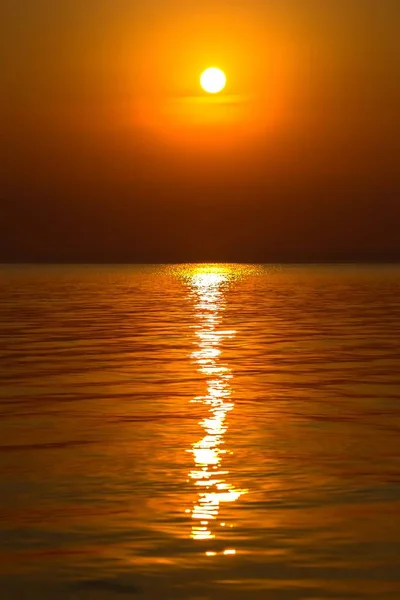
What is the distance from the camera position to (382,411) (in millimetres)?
19438

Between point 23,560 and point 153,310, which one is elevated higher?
point 23,560

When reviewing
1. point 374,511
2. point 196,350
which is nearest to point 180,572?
point 374,511

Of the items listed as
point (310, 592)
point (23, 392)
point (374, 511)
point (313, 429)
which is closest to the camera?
point (310, 592)

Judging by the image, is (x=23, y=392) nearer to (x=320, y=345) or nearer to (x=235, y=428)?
(x=235, y=428)

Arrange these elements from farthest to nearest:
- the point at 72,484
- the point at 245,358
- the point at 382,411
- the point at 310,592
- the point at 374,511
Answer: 1. the point at 245,358
2. the point at 382,411
3. the point at 72,484
4. the point at 374,511
5. the point at 310,592

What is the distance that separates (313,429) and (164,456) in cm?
331

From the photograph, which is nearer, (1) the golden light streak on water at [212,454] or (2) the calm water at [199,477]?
(2) the calm water at [199,477]

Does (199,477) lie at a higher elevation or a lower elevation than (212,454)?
higher

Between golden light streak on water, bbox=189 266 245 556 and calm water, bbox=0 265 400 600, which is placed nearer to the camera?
calm water, bbox=0 265 400 600

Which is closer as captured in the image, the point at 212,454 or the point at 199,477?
the point at 199,477

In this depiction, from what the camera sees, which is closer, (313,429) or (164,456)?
(164,456)

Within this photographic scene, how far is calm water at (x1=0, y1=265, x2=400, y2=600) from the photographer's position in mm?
9188

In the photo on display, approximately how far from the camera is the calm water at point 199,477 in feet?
30.1

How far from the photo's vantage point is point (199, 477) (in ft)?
42.9
